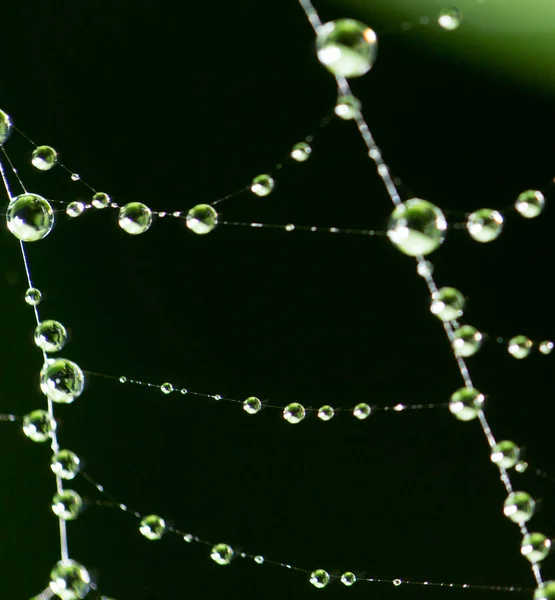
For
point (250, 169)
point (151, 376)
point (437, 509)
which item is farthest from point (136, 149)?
point (437, 509)

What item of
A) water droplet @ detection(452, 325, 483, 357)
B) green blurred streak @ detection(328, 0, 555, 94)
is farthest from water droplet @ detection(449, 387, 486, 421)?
green blurred streak @ detection(328, 0, 555, 94)

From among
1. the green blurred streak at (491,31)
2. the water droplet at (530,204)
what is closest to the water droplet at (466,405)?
the water droplet at (530,204)

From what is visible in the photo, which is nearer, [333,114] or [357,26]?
[357,26]

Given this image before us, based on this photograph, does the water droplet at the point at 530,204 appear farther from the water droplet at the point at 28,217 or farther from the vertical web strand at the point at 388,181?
the water droplet at the point at 28,217

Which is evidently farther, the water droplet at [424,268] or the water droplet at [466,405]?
the water droplet at [424,268]

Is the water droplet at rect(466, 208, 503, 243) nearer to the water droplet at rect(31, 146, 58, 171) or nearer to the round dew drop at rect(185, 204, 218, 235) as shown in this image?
the round dew drop at rect(185, 204, 218, 235)

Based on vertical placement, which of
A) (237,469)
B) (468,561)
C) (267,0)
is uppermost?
(267,0)

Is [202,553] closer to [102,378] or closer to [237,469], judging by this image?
[237,469]
